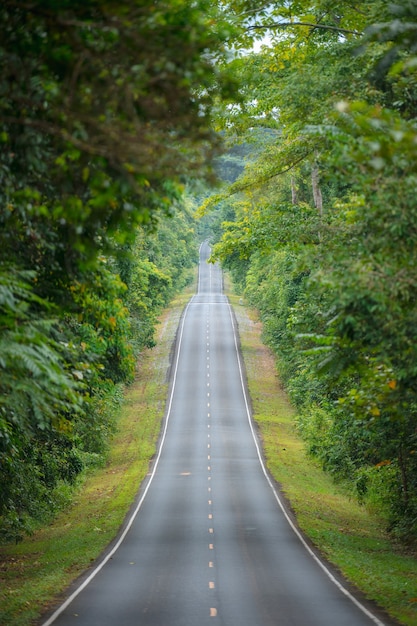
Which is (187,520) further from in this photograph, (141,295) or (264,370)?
(264,370)

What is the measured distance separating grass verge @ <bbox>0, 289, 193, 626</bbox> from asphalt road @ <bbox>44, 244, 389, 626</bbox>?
0.60 metres

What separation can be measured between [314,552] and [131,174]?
1679 centimetres

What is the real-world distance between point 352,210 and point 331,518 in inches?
690

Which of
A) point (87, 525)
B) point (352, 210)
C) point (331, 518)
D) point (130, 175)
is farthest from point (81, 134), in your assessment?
point (331, 518)

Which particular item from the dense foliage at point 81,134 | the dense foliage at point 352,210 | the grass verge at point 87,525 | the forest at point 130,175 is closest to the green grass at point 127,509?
the grass verge at point 87,525

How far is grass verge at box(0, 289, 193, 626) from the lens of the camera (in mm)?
16969

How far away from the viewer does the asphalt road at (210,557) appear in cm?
1517

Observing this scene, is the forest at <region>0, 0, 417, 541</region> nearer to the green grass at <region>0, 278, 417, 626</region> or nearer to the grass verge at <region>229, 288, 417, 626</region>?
the green grass at <region>0, 278, 417, 626</region>

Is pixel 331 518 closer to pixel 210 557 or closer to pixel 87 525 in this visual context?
pixel 87 525

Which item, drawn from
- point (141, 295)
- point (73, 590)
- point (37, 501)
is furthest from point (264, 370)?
point (73, 590)

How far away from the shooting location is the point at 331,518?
29516 millimetres

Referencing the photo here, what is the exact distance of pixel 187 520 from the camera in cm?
2783

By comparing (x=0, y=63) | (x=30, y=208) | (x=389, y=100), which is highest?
(x=389, y=100)

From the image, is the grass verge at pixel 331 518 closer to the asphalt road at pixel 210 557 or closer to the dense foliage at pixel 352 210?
the asphalt road at pixel 210 557
